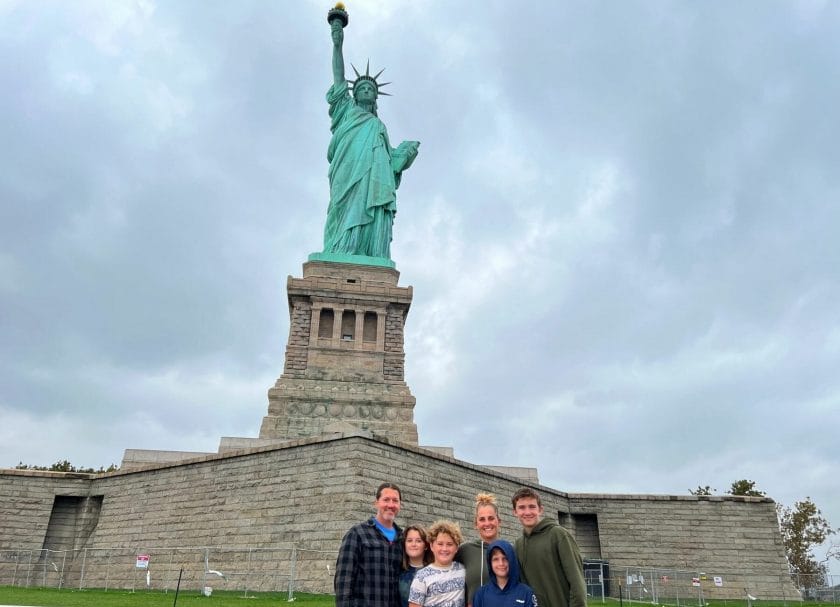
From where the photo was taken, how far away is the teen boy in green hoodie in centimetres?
461

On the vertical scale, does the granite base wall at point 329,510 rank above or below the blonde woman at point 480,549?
above

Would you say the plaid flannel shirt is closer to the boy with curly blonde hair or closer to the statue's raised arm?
the boy with curly blonde hair

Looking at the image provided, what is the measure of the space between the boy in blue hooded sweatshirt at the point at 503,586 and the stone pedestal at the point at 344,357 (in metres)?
22.6

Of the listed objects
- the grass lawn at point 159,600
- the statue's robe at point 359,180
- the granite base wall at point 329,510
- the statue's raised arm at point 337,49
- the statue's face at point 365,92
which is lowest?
the grass lawn at point 159,600

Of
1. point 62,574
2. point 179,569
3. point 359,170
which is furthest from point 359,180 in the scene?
point 62,574

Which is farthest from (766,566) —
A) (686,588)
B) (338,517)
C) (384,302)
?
(384,302)

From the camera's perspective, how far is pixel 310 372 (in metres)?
29.7

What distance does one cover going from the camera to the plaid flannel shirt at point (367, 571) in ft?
15.5

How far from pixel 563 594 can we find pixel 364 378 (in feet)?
83.5

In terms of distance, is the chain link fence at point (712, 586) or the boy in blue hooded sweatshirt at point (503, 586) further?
the chain link fence at point (712, 586)

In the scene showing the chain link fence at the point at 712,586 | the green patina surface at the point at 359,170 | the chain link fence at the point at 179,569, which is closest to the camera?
the chain link fence at the point at 179,569

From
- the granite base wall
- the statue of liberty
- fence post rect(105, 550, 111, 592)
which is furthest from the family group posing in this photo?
the statue of liberty

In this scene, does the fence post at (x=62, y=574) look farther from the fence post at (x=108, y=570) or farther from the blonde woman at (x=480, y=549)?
the blonde woman at (x=480, y=549)

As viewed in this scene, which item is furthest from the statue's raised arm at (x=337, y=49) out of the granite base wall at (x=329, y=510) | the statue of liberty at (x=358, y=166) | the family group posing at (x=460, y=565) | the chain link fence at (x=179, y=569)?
the family group posing at (x=460, y=565)
